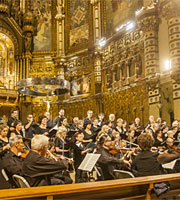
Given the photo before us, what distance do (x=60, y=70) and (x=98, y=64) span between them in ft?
10.7

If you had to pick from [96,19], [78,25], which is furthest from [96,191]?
[78,25]

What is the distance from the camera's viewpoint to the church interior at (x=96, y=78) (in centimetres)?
624

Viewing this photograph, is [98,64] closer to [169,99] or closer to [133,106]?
[133,106]

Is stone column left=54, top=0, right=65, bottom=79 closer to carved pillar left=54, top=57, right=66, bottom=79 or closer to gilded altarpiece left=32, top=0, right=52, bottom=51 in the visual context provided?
carved pillar left=54, top=57, right=66, bottom=79

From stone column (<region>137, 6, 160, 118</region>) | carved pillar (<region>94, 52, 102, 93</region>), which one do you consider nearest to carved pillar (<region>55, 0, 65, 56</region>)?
carved pillar (<region>94, 52, 102, 93</region>)

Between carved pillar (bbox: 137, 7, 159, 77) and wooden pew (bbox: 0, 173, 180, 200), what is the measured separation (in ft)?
27.6

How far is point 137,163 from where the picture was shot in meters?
4.19

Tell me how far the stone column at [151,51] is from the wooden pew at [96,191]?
7.93 metres

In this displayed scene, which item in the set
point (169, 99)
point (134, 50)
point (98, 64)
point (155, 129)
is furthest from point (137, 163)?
point (98, 64)

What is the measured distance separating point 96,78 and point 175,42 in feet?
19.4

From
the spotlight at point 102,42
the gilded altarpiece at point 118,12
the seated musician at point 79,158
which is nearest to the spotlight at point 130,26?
the gilded altarpiece at point 118,12

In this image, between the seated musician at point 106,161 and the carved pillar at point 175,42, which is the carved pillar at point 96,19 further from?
the seated musician at point 106,161

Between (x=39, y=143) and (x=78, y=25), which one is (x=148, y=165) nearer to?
(x=39, y=143)

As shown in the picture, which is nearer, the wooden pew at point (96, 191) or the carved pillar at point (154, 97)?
the wooden pew at point (96, 191)
